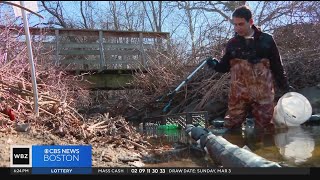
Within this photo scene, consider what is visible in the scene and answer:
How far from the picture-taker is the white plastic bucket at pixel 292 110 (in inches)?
127

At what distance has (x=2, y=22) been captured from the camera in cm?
426

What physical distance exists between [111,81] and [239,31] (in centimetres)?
518

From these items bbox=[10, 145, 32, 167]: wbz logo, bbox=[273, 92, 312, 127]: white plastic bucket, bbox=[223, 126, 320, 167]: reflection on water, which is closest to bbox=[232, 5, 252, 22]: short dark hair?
bbox=[273, 92, 312, 127]: white plastic bucket

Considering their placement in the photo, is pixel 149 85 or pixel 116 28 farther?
pixel 116 28

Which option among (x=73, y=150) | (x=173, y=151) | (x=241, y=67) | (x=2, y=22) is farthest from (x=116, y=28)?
(x=73, y=150)

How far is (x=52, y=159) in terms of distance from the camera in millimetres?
1581

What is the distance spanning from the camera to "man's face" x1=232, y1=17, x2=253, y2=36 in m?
2.91

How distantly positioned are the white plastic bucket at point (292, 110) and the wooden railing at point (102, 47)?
4.38 m

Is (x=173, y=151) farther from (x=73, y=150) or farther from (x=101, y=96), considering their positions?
(x=101, y=96)

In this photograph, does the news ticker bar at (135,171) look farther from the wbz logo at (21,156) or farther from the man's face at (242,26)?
the man's face at (242,26)

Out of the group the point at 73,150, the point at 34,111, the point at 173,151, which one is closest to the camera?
the point at 73,150

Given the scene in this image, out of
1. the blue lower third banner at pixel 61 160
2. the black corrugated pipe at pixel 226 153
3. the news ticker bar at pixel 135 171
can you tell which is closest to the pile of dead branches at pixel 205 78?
the black corrugated pipe at pixel 226 153

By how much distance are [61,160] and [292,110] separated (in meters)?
2.33

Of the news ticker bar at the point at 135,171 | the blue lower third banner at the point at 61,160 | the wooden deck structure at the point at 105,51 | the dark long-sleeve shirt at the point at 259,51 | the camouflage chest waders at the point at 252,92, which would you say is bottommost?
the news ticker bar at the point at 135,171
